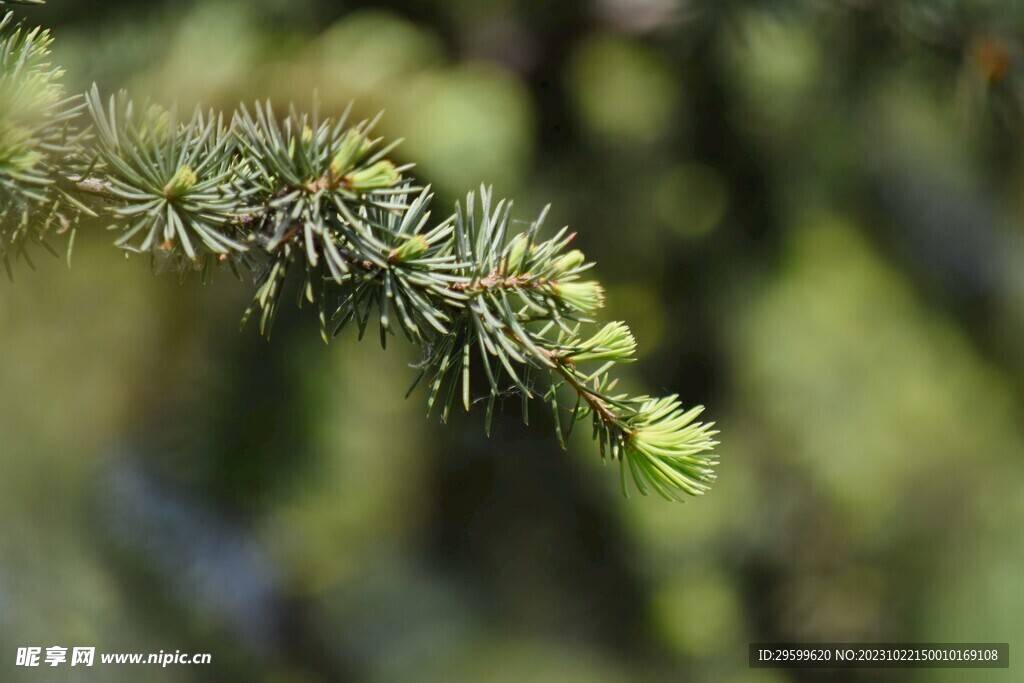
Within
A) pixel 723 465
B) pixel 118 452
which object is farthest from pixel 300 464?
pixel 723 465

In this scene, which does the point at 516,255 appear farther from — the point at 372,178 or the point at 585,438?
the point at 585,438

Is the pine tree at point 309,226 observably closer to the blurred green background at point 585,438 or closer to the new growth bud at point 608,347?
the new growth bud at point 608,347

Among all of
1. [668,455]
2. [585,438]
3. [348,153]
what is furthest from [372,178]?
[585,438]

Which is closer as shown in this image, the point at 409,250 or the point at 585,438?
the point at 409,250

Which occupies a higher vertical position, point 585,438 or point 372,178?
point 372,178

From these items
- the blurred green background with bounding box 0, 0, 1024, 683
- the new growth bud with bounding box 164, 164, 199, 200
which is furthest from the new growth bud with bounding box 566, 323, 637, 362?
the blurred green background with bounding box 0, 0, 1024, 683

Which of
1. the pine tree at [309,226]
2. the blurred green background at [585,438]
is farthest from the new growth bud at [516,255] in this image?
the blurred green background at [585,438]

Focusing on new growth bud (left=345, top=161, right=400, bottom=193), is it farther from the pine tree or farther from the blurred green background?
the blurred green background
